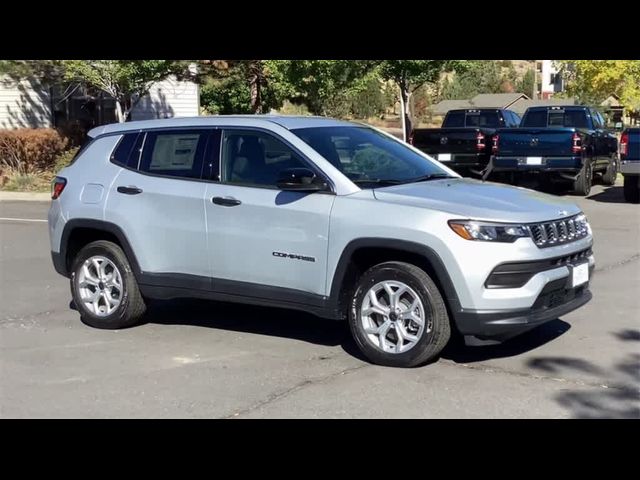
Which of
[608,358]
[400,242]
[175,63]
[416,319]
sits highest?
→ [175,63]

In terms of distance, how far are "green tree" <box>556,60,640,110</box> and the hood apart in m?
26.2

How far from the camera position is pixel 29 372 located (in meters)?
6.03

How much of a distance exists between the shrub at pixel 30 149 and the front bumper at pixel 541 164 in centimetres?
1226

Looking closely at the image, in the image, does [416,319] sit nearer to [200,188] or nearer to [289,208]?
[289,208]

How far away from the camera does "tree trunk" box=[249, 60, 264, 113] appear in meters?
23.8

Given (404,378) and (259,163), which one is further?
(259,163)

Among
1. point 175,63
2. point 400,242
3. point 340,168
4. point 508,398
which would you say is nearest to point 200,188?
point 340,168

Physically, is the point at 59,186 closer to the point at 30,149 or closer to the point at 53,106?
the point at 30,149

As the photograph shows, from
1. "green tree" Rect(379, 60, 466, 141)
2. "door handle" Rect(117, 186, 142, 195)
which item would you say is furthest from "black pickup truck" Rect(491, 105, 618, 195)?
"door handle" Rect(117, 186, 142, 195)

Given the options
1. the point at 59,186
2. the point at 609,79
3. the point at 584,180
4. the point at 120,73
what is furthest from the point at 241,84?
the point at 59,186

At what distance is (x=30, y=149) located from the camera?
72.4ft

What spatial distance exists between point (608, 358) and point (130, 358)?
3626mm

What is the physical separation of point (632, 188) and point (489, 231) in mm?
11816

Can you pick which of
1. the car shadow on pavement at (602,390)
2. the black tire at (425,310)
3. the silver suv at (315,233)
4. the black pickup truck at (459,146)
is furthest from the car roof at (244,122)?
the black pickup truck at (459,146)
